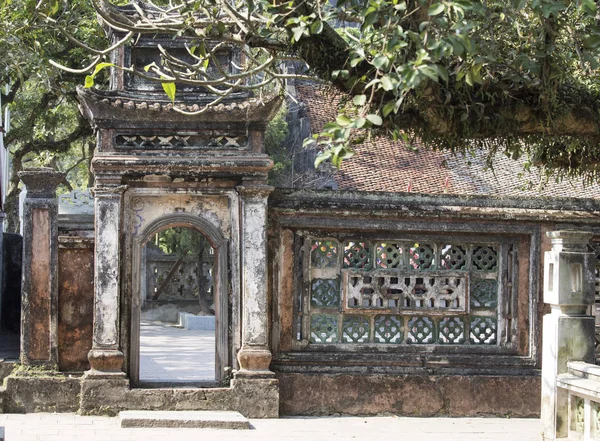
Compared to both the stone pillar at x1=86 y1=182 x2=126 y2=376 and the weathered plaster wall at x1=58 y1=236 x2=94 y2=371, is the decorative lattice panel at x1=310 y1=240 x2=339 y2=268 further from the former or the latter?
the weathered plaster wall at x1=58 y1=236 x2=94 y2=371

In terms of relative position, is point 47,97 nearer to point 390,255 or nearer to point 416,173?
point 416,173

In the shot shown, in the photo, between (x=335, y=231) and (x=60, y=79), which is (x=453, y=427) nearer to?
(x=335, y=231)

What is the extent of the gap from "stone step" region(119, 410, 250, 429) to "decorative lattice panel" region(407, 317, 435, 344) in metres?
2.24

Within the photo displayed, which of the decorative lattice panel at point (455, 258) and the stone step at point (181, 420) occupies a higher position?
the decorative lattice panel at point (455, 258)

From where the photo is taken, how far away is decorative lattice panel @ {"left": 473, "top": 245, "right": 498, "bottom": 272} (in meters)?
12.1

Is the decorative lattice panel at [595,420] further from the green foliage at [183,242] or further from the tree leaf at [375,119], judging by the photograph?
the green foliage at [183,242]

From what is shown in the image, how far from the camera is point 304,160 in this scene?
94.4ft

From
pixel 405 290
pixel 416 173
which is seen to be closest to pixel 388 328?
pixel 405 290

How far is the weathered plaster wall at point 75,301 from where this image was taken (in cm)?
1149

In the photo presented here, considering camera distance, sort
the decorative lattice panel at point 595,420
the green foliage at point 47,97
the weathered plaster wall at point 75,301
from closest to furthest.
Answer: the decorative lattice panel at point 595,420 < the weathered plaster wall at point 75,301 < the green foliage at point 47,97

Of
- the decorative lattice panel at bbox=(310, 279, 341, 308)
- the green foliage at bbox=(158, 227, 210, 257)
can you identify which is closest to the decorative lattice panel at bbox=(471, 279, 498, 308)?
the decorative lattice panel at bbox=(310, 279, 341, 308)

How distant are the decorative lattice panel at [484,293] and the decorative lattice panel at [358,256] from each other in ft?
4.10

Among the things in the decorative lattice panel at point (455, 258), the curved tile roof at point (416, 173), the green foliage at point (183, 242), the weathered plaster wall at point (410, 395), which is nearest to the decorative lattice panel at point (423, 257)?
the decorative lattice panel at point (455, 258)

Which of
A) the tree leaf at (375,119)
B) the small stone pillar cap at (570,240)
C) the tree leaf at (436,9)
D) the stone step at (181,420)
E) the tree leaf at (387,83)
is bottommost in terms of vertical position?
the stone step at (181,420)
